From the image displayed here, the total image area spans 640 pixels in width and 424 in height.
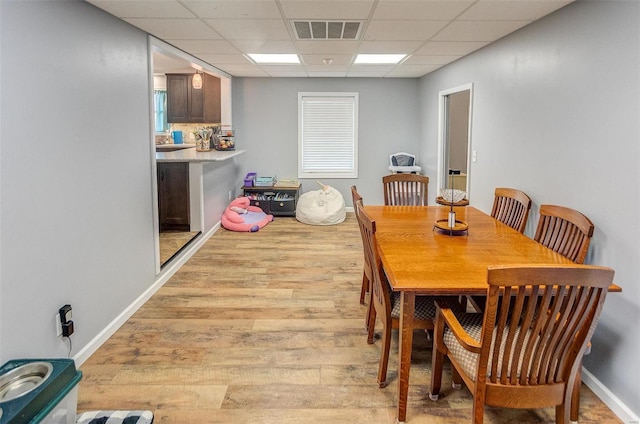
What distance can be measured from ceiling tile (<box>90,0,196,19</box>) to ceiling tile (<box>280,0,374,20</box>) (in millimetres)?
673

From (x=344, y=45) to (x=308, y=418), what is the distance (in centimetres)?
323

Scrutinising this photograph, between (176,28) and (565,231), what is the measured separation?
3.06m

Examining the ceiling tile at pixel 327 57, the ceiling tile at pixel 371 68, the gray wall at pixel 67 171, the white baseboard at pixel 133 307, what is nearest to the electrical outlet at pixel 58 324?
the gray wall at pixel 67 171

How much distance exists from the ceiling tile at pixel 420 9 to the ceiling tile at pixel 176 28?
4.35 ft

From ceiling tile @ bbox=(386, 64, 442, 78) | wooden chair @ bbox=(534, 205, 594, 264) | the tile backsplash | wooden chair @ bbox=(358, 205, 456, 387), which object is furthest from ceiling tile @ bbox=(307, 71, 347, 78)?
wooden chair @ bbox=(358, 205, 456, 387)

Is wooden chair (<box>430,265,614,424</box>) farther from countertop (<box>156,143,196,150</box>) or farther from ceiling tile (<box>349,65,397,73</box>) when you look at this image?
countertop (<box>156,143,196,150</box>)

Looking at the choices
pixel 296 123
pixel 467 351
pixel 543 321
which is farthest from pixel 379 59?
pixel 543 321

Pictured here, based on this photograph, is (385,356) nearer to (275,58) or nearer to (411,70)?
(275,58)

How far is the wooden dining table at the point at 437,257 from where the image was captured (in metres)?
1.91

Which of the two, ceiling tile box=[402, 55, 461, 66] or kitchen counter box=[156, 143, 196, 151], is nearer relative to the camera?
ceiling tile box=[402, 55, 461, 66]

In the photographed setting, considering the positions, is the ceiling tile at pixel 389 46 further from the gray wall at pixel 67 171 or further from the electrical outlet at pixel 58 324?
the electrical outlet at pixel 58 324

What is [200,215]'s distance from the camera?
5.43 m

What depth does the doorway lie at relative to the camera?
5.30 metres

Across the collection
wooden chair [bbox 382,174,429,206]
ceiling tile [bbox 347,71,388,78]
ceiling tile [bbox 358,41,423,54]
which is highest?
ceiling tile [bbox 347,71,388,78]
